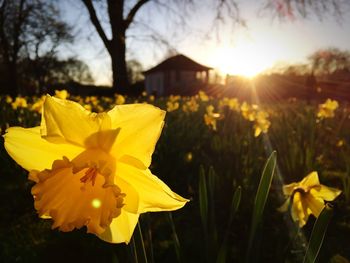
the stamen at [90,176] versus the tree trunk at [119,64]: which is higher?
the tree trunk at [119,64]

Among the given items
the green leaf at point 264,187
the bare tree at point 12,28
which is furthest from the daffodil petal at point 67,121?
the bare tree at point 12,28

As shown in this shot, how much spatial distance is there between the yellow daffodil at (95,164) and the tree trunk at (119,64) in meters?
13.7

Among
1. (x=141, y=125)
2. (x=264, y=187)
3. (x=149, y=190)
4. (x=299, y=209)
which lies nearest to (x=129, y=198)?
(x=149, y=190)

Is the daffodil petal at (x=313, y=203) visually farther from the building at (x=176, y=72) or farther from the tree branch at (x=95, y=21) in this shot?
the building at (x=176, y=72)

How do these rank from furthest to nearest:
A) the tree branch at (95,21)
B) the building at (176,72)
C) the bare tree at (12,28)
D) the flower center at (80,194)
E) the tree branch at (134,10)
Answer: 1. the building at (176,72)
2. the bare tree at (12,28)
3. the tree branch at (134,10)
4. the tree branch at (95,21)
5. the flower center at (80,194)

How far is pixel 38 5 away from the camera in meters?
23.9

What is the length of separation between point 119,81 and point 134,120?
13.9 meters

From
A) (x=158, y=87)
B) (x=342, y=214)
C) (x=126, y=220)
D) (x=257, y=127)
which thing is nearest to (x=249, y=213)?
(x=342, y=214)

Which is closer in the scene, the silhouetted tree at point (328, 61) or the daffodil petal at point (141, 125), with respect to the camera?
the daffodil petal at point (141, 125)

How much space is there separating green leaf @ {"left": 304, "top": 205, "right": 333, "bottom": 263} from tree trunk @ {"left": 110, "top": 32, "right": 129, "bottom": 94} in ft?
45.2

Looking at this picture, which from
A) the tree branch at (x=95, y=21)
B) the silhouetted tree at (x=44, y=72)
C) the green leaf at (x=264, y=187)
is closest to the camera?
the green leaf at (x=264, y=187)

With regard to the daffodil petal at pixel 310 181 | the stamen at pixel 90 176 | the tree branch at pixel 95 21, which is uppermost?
the tree branch at pixel 95 21

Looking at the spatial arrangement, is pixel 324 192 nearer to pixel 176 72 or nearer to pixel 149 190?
pixel 149 190

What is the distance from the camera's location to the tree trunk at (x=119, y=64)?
14500 mm
